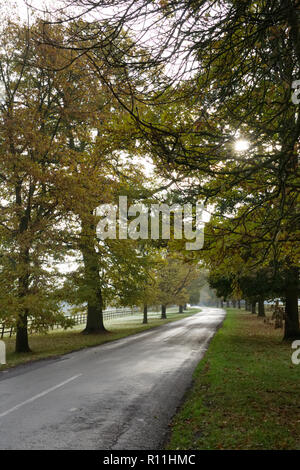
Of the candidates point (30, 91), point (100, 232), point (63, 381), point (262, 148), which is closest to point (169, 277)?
point (100, 232)

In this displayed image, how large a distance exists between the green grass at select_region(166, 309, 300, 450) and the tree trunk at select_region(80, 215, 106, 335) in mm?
7566

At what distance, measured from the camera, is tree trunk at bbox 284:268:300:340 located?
54.4 feet

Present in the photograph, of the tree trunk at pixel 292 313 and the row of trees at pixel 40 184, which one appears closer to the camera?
the row of trees at pixel 40 184

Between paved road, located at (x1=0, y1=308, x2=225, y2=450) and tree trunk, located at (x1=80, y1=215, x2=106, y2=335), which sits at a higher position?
tree trunk, located at (x1=80, y1=215, x2=106, y2=335)

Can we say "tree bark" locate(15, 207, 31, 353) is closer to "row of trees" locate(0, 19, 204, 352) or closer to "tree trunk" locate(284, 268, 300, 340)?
"row of trees" locate(0, 19, 204, 352)

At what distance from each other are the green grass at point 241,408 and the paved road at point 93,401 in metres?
0.38

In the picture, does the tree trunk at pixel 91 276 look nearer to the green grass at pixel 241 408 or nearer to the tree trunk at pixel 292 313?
the green grass at pixel 241 408

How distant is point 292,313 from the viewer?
16906 mm

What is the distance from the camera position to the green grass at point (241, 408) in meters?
4.86

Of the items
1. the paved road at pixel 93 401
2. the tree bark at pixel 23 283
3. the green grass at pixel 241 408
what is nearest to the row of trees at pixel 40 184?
the tree bark at pixel 23 283

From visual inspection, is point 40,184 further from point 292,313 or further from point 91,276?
point 292,313

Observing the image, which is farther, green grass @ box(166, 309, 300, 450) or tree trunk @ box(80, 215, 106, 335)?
tree trunk @ box(80, 215, 106, 335)

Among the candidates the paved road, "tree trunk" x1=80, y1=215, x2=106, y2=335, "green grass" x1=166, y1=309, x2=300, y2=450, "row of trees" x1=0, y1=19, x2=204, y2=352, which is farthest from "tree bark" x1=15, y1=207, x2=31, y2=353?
"green grass" x1=166, y1=309, x2=300, y2=450

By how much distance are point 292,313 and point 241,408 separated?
11.8 meters
